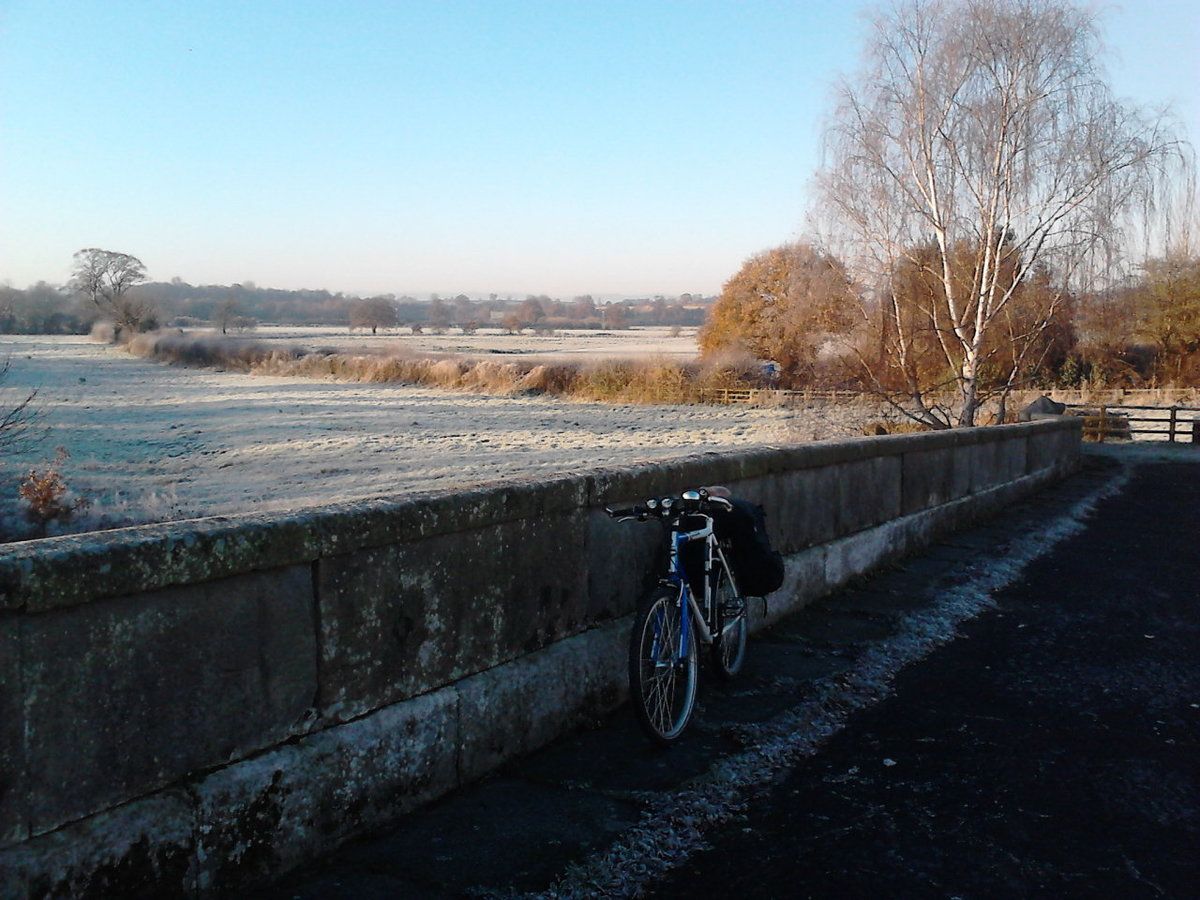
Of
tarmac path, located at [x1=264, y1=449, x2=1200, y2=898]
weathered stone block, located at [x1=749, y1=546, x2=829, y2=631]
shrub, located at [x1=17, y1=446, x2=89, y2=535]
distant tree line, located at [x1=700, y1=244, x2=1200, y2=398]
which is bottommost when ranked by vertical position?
shrub, located at [x1=17, y1=446, x2=89, y2=535]

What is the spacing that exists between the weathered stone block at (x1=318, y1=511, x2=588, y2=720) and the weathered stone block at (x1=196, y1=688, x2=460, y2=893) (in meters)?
0.10

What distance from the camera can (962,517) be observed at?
11.8 meters

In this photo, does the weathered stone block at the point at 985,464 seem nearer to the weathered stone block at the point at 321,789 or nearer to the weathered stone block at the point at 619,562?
the weathered stone block at the point at 619,562

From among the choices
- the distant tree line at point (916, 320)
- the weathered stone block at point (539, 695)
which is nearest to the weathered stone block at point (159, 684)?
the weathered stone block at point (539, 695)

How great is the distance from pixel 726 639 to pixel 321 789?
264cm

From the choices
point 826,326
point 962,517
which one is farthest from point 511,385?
point 962,517

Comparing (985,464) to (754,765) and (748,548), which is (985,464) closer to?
(748,548)

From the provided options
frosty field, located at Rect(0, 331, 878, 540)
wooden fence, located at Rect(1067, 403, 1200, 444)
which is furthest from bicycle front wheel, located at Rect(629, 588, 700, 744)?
wooden fence, located at Rect(1067, 403, 1200, 444)

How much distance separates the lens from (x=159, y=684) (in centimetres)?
313

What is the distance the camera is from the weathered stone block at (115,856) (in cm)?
272

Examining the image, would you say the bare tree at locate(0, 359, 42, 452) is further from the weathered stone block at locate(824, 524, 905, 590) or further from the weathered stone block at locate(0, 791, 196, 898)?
the weathered stone block at locate(0, 791, 196, 898)

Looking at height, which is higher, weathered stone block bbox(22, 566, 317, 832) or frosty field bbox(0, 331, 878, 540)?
weathered stone block bbox(22, 566, 317, 832)

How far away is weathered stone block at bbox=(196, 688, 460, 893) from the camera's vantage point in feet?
10.6

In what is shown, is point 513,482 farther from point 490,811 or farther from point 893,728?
point 893,728
